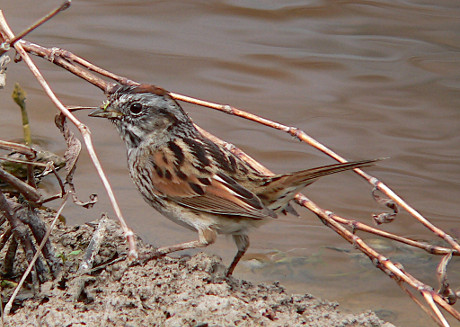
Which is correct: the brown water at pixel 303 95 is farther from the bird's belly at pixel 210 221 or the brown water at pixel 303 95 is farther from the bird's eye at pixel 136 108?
the bird's eye at pixel 136 108

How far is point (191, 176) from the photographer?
5125mm

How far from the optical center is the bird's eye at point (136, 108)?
5.33 m

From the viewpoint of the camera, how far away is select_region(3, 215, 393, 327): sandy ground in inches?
152

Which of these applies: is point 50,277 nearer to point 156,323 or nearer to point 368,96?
point 156,323

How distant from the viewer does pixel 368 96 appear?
878 cm

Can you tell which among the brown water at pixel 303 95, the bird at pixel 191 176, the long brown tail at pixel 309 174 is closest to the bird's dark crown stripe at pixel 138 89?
the bird at pixel 191 176

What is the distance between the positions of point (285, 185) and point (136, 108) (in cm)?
124

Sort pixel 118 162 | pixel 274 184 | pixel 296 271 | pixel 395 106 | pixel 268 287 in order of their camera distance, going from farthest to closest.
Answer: pixel 395 106 → pixel 118 162 → pixel 296 271 → pixel 274 184 → pixel 268 287

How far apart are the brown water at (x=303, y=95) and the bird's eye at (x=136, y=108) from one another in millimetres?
→ 1258

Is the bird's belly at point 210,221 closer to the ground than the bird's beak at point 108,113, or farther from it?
closer to the ground

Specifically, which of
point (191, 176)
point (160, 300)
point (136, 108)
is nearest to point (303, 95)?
point (136, 108)

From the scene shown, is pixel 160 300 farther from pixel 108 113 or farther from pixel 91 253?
pixel 108 113

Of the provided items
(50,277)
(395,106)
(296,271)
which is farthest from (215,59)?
(50,277)

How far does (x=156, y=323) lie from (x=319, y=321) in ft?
3.08
